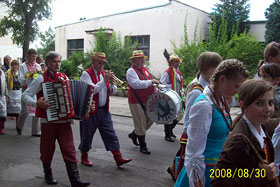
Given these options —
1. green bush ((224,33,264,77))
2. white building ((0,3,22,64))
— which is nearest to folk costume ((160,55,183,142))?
green bush ((224,33,264,77))

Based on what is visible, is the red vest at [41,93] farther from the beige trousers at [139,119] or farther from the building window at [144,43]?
the building window at [144,43]

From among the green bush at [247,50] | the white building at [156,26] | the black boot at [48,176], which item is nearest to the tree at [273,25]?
the white building at [156,26]

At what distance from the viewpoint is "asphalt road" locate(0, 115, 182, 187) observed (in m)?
4.57

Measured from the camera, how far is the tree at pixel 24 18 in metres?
17.7

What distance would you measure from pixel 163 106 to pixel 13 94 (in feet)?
15.2

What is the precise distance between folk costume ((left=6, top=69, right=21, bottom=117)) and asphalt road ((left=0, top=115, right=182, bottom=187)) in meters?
0.93

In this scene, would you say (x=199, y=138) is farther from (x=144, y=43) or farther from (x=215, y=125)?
(x=144, y=43)

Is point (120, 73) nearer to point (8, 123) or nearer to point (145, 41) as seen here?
point (145, 41)

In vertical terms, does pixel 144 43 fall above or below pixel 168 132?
above

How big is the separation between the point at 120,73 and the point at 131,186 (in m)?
13.6

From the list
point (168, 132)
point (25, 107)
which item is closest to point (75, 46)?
point (25, 107)

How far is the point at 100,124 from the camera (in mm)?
5188

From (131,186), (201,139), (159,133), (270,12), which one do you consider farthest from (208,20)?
(201,139)

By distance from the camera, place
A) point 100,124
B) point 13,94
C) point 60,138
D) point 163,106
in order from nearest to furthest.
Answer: point 60,138 < point 100,124 < point 163,106 < point 13,94
